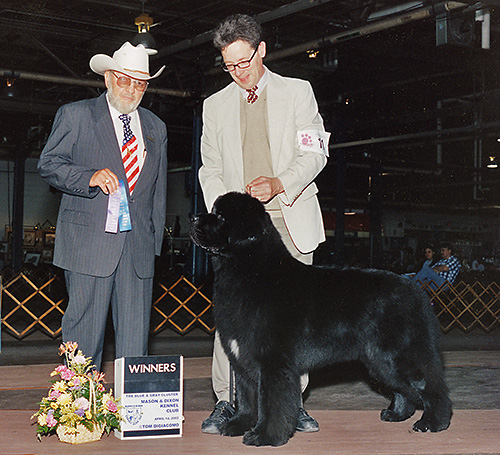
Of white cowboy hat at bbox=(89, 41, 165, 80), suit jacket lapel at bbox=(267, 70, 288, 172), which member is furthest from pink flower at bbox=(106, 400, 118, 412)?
white cowboy hat at bbox=(89, 41, 165, 80)

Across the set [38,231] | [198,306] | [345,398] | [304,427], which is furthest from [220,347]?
[38,231]

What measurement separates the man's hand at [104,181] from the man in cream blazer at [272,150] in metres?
0.49

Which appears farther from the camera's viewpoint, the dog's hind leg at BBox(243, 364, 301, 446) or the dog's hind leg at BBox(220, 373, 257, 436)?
the dog's hind leg at BBox(220, 373, 257, 436)

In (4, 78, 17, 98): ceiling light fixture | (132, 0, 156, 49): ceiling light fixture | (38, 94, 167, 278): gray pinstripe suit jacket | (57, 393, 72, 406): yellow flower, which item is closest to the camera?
(57, 393, 72, 406): yellow flower

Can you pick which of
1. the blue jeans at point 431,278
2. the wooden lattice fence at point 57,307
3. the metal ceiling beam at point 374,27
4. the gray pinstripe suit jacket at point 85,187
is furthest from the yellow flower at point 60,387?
the blue jeans at point 431,278

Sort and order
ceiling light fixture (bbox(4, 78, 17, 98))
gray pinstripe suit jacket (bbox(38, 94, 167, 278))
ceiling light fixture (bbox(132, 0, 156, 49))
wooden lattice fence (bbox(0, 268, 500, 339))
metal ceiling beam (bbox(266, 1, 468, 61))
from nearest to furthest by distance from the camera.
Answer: gray pinstripe suit jacket (bbox(38, 94, 167, 278))
metal ceiling beam (bbox(266, 1, 468, 61))
ceiling light fixture (bbox(132, 0, 156, 49))
wooden lattice fence (bbox(0, 268, 500, 339))
ceiling light fixture (bbox(4, 78, 17, 98))

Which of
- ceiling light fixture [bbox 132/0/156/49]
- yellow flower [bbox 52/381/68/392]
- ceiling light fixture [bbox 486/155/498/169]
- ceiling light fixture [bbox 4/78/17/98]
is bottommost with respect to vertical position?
yellow flower [bbox 52/381/68/392]

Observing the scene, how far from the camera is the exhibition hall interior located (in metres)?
3.26

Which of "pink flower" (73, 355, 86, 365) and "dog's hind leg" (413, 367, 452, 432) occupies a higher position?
"pink flower" (73, 355, 86, 365)

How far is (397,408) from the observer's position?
298 centimetres

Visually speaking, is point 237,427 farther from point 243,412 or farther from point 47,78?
point 47,78

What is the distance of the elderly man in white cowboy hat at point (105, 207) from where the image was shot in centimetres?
263

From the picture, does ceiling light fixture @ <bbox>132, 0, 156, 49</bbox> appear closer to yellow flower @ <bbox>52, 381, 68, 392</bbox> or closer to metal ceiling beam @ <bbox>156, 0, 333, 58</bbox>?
metal ceiling beam @ <bbox>156, 0, 333, 58</bbox>

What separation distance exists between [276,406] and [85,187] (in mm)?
1125
